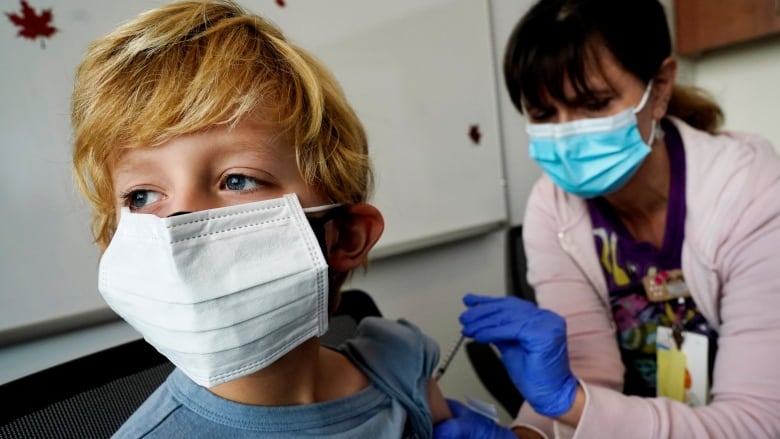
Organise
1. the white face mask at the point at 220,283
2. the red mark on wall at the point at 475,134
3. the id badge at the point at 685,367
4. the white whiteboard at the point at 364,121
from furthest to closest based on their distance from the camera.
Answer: the red mark on wall at the point at 475,134 < the id badge at the point at 685,367 < the white whiteboard at the point at 364,121 < the white face mask at the point at 220,283

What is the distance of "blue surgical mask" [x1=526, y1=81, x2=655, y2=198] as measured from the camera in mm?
1036

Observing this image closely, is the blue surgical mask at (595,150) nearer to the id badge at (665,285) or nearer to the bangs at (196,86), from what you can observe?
the id badge at (665,285)

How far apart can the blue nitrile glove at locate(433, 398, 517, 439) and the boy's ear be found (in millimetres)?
317

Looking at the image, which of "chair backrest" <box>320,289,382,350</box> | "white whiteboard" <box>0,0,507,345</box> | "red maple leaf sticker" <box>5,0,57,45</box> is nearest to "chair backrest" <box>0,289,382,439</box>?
"chair backrest" <box>320,289,382,350</box>

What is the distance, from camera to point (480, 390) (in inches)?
71.4

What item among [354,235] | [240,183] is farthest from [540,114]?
[240,183]

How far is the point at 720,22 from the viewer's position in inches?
72.1

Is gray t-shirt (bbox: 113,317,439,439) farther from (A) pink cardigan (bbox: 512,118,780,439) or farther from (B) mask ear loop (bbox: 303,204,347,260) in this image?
(A) pink cardigan (bbox: 512,118,780,439)

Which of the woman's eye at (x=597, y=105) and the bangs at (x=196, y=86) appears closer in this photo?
the bangs at (x=196, y=86)

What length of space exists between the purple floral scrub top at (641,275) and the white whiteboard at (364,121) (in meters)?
0.52

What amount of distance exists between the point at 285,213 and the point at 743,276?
0.90 metres

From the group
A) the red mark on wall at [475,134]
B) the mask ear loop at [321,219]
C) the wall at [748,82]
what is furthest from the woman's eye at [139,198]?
the wall at [748,82]

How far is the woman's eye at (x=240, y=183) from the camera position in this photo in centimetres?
57

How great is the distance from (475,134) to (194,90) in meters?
1.19
